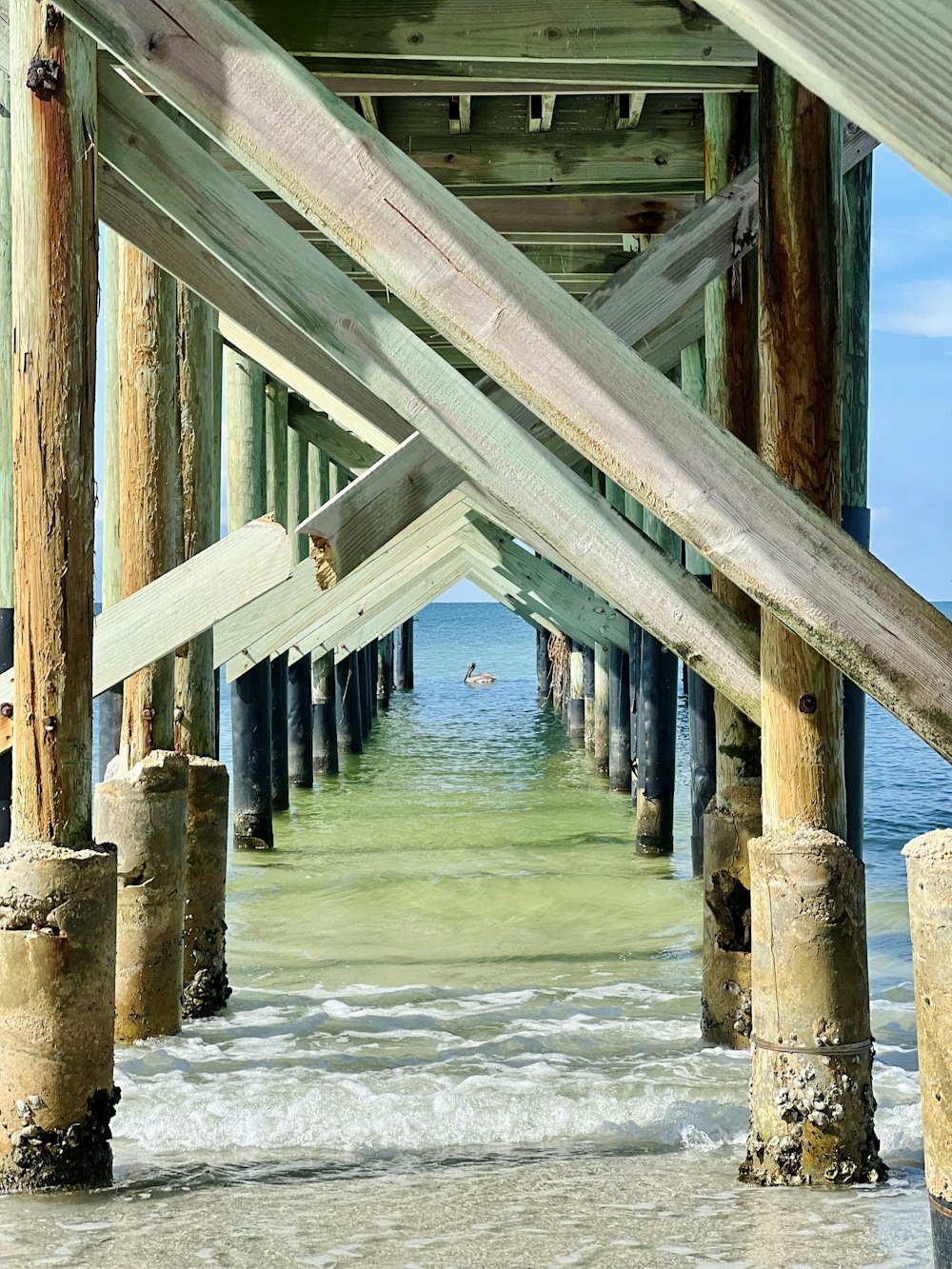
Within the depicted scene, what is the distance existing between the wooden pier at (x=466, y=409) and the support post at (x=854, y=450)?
2cm

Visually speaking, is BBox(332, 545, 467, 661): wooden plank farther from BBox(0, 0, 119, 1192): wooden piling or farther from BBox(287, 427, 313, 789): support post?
BBox(0, 0, 119, 1192): wooden piling

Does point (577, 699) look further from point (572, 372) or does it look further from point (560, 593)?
point (572, 372)

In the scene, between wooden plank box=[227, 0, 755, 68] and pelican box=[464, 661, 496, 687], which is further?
pelican box=[464, 661, 496, 687]

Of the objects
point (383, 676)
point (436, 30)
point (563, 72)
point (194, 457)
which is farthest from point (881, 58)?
point (383, 676)

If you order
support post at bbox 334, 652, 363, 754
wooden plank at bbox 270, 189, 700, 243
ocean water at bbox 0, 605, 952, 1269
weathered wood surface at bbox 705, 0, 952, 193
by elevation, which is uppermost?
wooden plank at bbox 270, 189, 700, 243

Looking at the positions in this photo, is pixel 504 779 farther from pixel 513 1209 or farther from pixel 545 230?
pixel 513 1209

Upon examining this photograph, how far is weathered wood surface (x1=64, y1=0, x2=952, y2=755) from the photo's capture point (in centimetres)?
235

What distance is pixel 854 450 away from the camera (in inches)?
158

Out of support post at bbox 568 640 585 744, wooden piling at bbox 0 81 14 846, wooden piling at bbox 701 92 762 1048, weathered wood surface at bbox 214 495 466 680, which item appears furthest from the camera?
support post at bbox 568 640 585 744

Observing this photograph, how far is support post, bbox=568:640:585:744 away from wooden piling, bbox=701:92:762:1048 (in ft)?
41.3

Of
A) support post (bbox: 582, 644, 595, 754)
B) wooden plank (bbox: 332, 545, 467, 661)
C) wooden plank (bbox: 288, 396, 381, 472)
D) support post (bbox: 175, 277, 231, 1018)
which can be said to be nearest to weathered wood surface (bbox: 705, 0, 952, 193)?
support post (bbox: 175, 277, 231, 1018)

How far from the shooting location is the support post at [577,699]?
17.3m

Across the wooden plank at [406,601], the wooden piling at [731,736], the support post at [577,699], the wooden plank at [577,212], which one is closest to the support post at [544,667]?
the support post at [577,699]

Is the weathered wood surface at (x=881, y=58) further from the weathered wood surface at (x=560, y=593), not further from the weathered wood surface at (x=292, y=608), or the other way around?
the weathered wood surface at (x=560, y=593)
